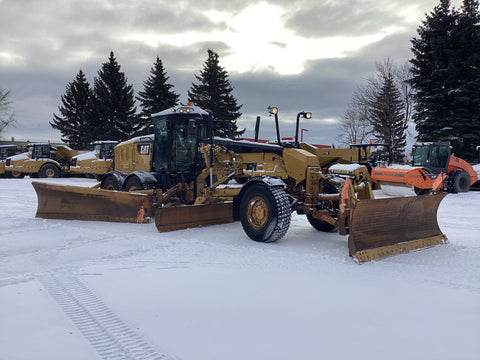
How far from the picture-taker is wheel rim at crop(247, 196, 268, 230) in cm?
619

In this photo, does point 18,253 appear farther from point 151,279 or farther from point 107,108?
point 107,108

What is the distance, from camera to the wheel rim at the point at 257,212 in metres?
6.19

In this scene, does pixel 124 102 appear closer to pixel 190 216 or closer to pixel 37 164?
pixel 37 164

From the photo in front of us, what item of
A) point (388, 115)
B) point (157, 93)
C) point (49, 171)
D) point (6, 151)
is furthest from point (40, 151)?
point (388, 115)

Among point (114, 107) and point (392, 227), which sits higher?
point (114, 107)

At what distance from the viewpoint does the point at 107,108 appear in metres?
40.7

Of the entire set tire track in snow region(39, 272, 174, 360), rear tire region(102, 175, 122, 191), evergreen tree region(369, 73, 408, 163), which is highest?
evergreen tree region(369, 73, 408, 163)

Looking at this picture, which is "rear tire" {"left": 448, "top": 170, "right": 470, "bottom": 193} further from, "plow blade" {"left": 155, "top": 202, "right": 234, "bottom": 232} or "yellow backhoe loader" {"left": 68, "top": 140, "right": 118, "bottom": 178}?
"yellow backhoe loader" {"left": 68, "top": 140, "right": 118, "bottom": 178}

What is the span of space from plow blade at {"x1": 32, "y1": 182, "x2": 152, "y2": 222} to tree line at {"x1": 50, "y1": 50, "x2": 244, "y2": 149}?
80.5ft

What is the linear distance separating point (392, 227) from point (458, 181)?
11.9 m

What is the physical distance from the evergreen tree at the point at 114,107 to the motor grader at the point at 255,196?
32.5 metres

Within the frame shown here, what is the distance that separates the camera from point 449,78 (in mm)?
25609

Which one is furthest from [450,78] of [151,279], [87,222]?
[151,279]

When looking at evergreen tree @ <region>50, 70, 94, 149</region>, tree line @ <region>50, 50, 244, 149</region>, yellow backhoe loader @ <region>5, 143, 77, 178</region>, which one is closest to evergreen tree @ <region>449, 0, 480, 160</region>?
tree line @ <region>50, 50, 244, 149</region>
